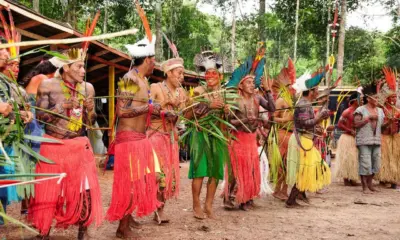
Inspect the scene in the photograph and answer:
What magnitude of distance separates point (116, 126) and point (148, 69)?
0.60 m

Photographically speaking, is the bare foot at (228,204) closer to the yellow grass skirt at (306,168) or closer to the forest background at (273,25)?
the yellow grass skirt at (306,168)

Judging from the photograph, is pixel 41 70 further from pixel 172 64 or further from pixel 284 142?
pixel 284 142

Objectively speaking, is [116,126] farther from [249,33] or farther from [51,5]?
[249,33]

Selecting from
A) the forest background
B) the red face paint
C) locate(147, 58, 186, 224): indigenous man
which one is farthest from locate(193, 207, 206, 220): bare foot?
the forest background

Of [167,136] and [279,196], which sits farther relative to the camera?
[279,196]

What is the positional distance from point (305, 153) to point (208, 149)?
166 centimetres

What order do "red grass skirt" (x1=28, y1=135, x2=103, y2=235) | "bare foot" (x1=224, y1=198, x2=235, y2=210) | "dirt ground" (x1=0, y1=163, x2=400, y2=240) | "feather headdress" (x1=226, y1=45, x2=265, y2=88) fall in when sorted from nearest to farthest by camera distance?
"red grass skirt" (x1=28, y1=135, x2=103, y2=235), "dirt ground" (x1=0, y1=163, x2=400, y2=240), "feather headdress" (x1=226, y1=45, x2=265, y2=88), "bare foot" (x1=224, y1=198, x2=235, y2=210)

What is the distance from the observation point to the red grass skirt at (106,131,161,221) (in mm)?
4039

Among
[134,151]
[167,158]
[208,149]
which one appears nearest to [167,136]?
[167,158]

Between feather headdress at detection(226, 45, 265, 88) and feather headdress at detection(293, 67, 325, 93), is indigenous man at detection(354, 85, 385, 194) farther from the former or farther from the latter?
feather headdress at detection(226, 45, 265, 88)

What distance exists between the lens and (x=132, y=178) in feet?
13.4

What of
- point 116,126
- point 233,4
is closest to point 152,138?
point 116,126

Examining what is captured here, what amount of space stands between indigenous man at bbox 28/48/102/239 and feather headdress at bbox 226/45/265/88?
202cm

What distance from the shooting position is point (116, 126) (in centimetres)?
431
